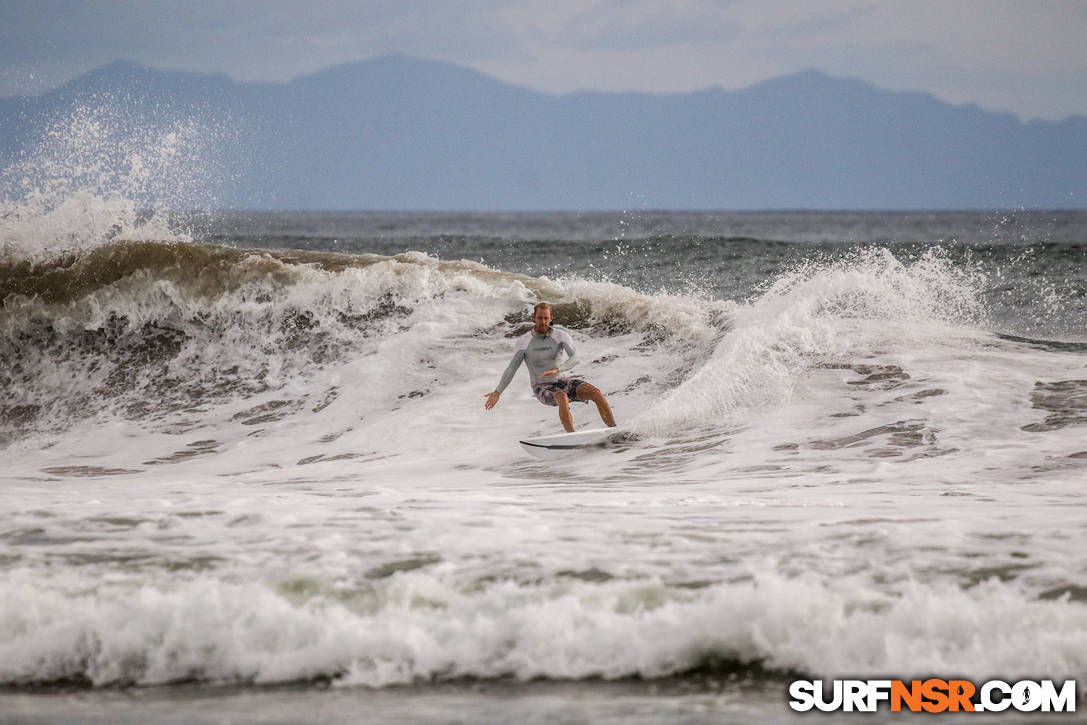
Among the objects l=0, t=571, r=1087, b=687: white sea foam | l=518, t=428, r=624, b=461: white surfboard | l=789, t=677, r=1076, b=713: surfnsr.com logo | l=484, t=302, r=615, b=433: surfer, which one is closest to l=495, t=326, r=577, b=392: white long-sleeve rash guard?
l=484, t=302, r=615, b=433: surfer

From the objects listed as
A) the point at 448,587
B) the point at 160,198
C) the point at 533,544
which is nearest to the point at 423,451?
the point at 533,544

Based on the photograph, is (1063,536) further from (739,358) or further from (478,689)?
(739,358)

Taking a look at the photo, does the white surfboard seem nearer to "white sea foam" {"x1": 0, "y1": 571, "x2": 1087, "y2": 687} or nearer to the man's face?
the man's face

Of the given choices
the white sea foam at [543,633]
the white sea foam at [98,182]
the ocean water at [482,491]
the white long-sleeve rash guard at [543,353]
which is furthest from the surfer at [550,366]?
the white sea foam at [98,182]

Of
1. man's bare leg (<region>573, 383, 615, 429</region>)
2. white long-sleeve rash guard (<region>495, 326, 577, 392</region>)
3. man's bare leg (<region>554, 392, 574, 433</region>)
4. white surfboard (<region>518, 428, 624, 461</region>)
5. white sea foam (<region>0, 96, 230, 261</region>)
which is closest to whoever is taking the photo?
white surfboard (<region>518, 428, 624, 461</region>)

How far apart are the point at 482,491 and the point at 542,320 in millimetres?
2469

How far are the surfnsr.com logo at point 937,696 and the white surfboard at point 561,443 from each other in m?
5.47

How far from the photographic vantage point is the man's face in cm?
991

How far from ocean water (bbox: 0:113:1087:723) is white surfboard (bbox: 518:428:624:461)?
23 cm

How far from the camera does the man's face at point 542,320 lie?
32.5 feet

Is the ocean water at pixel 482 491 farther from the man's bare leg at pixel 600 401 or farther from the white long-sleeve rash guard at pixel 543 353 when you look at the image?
the white long-sleeve rash guard at pixel 543 353

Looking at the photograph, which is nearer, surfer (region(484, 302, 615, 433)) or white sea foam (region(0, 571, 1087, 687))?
white sea foam (region(0, 571, 1087, 687))

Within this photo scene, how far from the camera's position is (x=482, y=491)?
7883 mm

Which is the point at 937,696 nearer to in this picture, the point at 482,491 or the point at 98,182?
the point at 482,491
